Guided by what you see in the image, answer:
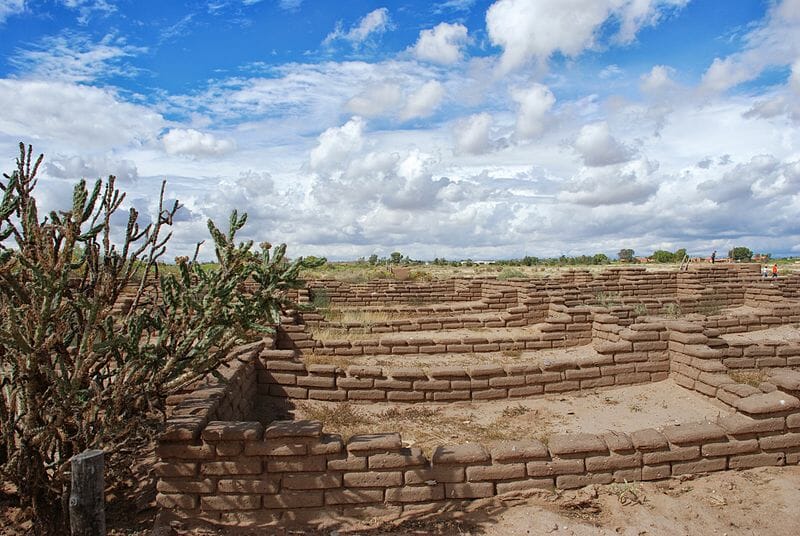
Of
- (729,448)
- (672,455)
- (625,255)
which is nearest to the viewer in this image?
(672,455)

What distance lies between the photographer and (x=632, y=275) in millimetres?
Answer: 20234

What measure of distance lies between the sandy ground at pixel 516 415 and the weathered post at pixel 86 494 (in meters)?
3.26

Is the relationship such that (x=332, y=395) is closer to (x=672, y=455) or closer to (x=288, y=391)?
(x=288, y=391)

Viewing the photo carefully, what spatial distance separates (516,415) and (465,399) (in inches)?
31.9

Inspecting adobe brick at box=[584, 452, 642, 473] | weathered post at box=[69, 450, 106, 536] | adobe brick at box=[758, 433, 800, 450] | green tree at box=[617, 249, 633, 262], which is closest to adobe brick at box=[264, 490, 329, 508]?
weathered post at box=[69, 450, 106, 536]

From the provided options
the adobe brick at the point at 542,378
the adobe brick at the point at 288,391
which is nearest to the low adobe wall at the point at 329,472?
the adobe brick at the point at 542,378

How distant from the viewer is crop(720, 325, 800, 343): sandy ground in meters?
10.9

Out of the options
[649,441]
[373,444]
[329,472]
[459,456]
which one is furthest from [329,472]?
[649,441]

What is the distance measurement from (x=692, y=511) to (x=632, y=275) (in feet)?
55.9

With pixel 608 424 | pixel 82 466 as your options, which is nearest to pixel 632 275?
pixel 608 424

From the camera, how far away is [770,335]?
11.4 m

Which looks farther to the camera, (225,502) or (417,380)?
(417,380)

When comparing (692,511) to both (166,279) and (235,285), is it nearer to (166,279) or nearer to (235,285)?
(235,285)

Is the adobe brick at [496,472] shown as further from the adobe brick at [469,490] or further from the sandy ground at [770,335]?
the sandy ground at [770,335]
